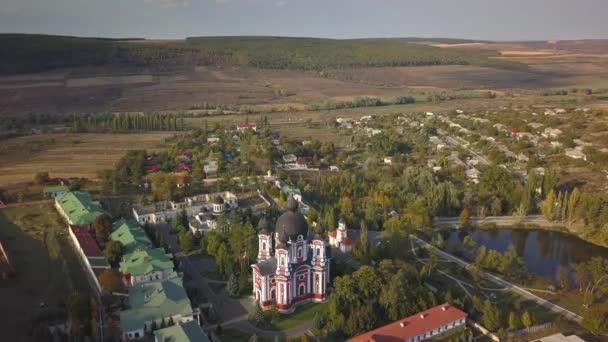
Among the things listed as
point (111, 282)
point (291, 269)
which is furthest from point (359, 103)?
point (111, 282)

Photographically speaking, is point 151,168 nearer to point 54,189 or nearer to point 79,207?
point 54,189

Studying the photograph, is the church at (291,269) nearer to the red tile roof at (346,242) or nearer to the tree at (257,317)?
the tree at (257,317)

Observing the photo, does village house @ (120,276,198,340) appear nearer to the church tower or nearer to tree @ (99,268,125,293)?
tree @ (99,268,125,293)

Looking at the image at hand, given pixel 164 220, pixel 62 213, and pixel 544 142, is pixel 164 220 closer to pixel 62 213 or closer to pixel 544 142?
pixel 62 213

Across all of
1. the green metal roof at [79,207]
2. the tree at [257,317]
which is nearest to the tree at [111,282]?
the tree at [257,317]

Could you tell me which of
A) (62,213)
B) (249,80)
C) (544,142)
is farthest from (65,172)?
(249,80)

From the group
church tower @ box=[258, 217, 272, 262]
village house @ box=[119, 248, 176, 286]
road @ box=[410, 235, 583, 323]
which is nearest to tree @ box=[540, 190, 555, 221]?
road @ box=[410, 235, 583, 323]

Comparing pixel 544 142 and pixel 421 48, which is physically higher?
pixel 421 48
